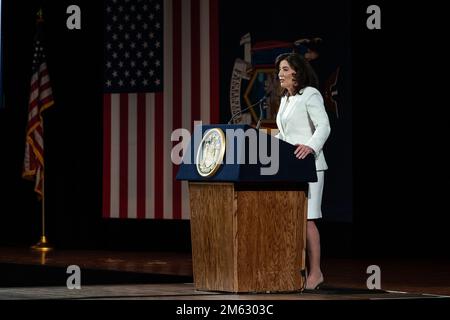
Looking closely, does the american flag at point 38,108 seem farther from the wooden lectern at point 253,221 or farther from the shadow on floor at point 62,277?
the wooden lectern at point 253,221

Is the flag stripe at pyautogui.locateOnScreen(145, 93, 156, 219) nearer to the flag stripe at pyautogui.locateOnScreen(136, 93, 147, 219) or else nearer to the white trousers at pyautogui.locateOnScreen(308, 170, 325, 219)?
the flag stripe at pyautogui.locateOnScreen(136, 93, 147, 219)

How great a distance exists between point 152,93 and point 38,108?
148cm

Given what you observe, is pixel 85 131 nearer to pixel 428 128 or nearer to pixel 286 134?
pixel 428 128

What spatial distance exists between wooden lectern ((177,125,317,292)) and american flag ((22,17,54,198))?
6.52 metres

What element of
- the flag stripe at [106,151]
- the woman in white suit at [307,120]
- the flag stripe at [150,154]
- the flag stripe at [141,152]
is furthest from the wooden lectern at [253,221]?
the flag stripe at [106,151]

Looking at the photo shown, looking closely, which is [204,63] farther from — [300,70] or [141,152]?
[300,70]

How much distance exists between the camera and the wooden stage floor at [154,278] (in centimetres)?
800

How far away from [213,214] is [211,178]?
246mm

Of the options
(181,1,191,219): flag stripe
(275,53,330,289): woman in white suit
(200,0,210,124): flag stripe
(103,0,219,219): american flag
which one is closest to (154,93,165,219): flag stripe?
(103,0,219,219): american flag

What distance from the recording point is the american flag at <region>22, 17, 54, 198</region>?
46.9ft

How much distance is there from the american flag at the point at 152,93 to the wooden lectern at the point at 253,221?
536cm

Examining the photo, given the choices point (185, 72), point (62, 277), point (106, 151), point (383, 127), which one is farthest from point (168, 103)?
point (62, 277)
